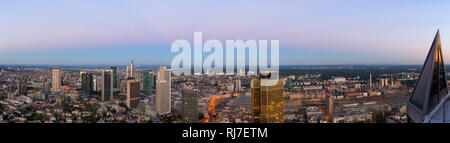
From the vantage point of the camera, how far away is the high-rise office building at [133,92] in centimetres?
763

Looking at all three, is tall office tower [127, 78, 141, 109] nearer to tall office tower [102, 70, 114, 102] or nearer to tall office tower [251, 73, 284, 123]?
tall office tower [102, 70, 114, 102]

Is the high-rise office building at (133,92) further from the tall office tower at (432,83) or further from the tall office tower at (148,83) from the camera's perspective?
the tall office tower at (432,83)

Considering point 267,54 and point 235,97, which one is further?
point 235,97

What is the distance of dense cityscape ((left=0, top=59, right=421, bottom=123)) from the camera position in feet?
19.2

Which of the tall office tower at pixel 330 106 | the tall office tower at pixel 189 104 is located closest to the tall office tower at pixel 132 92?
the tall office tower at pixel 189 104

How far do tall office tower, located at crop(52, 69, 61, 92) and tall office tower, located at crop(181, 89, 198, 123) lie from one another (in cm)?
352

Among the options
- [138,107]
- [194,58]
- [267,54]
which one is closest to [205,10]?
[194,58]

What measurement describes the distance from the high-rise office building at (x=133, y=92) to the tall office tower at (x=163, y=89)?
3.24ft

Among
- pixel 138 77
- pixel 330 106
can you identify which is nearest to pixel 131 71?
pixel 138 77

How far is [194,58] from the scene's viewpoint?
4.99 meters

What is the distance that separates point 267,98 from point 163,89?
278cm
